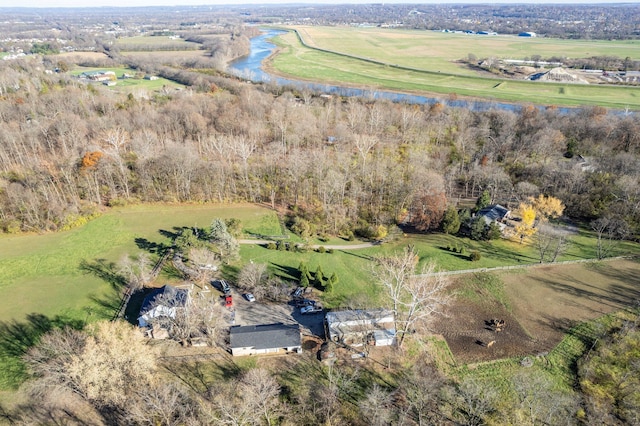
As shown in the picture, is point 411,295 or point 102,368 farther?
point 411,295

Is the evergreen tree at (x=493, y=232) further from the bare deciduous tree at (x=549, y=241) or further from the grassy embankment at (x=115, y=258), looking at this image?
the bare deciduous tree at (x=549, y=241)

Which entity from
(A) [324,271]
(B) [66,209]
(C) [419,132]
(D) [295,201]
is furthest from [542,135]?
(B) [66,209]

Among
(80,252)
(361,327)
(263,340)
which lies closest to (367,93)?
(80,252)

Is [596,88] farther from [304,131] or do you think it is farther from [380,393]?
[380,393]

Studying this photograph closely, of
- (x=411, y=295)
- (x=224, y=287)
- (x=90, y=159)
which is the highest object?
(x=90, y=159)

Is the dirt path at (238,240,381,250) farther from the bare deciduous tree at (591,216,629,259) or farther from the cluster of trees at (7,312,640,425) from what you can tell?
the bare deciduous tree at (591,216,629,259)

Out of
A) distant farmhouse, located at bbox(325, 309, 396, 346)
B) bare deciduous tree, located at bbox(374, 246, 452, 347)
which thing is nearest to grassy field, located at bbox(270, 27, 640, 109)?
bare deciduous tree, located at bbox(374, 246, 452, 347)

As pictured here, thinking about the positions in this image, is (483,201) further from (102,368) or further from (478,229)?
(102,368)
